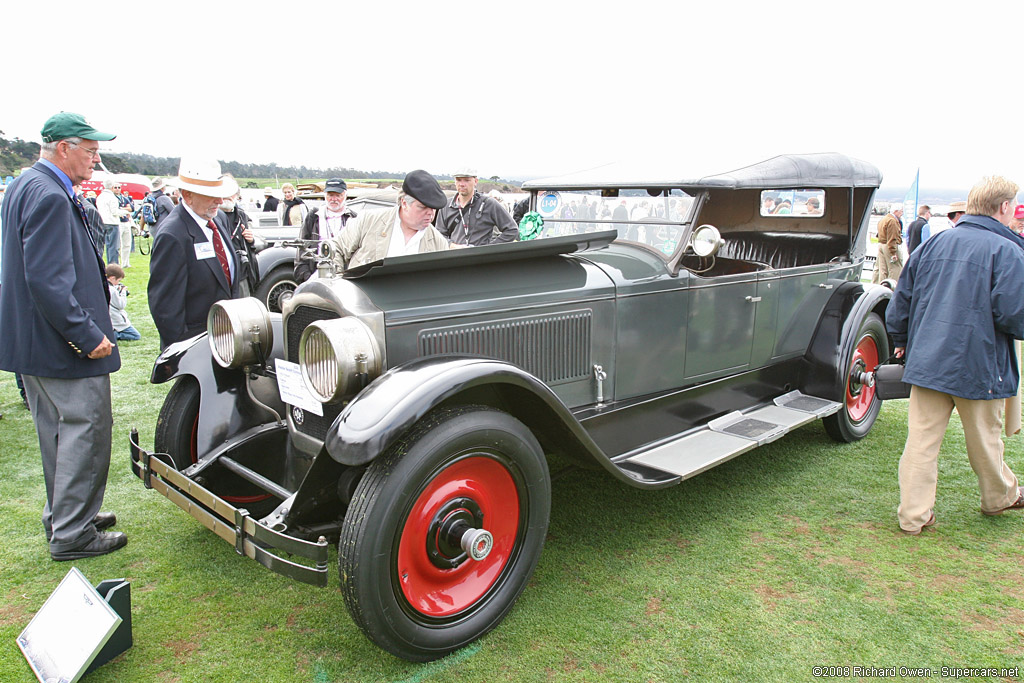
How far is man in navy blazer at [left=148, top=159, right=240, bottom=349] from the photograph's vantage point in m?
3.88

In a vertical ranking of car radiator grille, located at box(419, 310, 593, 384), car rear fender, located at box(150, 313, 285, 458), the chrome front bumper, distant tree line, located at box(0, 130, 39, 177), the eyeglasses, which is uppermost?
distant tree line, located at box(0, 130, 39, 177)

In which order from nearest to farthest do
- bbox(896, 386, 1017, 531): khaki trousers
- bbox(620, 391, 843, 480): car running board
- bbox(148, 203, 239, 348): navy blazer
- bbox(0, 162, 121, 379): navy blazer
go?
1. bbox(0, 162, 121, 379): navy blazer
2. bbox(620, 391, 843, 480): car running board
3. bbox(896, 386, 1017, 531): khaki trousers
4. bbox(148, 203, 239, 348): navy blazer

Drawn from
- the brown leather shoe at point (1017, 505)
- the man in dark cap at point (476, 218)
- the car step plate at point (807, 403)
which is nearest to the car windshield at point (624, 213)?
the man in dark cap at point (476, 218)

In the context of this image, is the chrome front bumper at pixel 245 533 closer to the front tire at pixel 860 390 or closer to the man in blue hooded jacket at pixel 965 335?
the man in blue hooded jacket at pixel 965 335

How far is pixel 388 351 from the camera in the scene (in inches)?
106

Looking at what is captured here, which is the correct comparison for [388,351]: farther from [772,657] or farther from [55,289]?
[772,657]

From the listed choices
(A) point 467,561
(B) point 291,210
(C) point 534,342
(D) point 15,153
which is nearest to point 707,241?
(C) point 534,342

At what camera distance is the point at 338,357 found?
249cm

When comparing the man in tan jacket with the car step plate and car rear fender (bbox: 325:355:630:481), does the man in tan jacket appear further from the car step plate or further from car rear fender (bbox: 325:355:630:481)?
car rear fender (bbox: 325:355:630:481)

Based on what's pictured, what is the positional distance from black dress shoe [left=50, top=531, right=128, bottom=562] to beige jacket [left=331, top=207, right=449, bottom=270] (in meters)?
→ 1.86

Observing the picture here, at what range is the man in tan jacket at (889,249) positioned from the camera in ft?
33.0

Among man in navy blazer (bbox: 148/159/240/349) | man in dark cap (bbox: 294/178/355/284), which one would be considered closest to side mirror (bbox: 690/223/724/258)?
man in navy blazer (bbox: 148/159/240/349)

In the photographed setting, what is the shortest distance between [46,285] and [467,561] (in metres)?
2.12

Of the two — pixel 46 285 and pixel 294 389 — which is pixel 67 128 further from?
pixel 294 389
